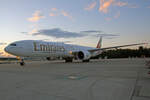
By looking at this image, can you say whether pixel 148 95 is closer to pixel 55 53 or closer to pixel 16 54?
pixel 16 54

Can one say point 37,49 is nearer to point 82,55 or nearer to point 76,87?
point 82,55

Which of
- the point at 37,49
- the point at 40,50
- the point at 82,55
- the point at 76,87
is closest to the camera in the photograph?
the point at 76,87

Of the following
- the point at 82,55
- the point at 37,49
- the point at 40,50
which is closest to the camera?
the point at 37,49

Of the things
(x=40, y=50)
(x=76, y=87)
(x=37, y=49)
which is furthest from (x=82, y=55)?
(x=76, y=87)

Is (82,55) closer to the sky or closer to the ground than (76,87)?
closer to the sky

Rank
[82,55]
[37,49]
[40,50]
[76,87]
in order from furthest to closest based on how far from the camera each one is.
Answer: [82,55] < [40,50] < [37,49] < [76,87]

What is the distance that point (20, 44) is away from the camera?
1545cm

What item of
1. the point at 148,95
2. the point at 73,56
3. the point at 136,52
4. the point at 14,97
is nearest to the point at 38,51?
the point at 73,56

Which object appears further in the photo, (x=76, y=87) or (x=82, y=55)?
(x=82, y=55)

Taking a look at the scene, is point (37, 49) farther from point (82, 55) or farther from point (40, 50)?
point (82, 55)

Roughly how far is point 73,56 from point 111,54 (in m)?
53.2

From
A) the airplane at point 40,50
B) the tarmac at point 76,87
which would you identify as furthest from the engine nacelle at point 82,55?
the tarmac at point 76,87

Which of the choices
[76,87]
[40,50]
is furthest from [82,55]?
[76,87]

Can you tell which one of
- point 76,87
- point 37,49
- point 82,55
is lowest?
point 76,87
